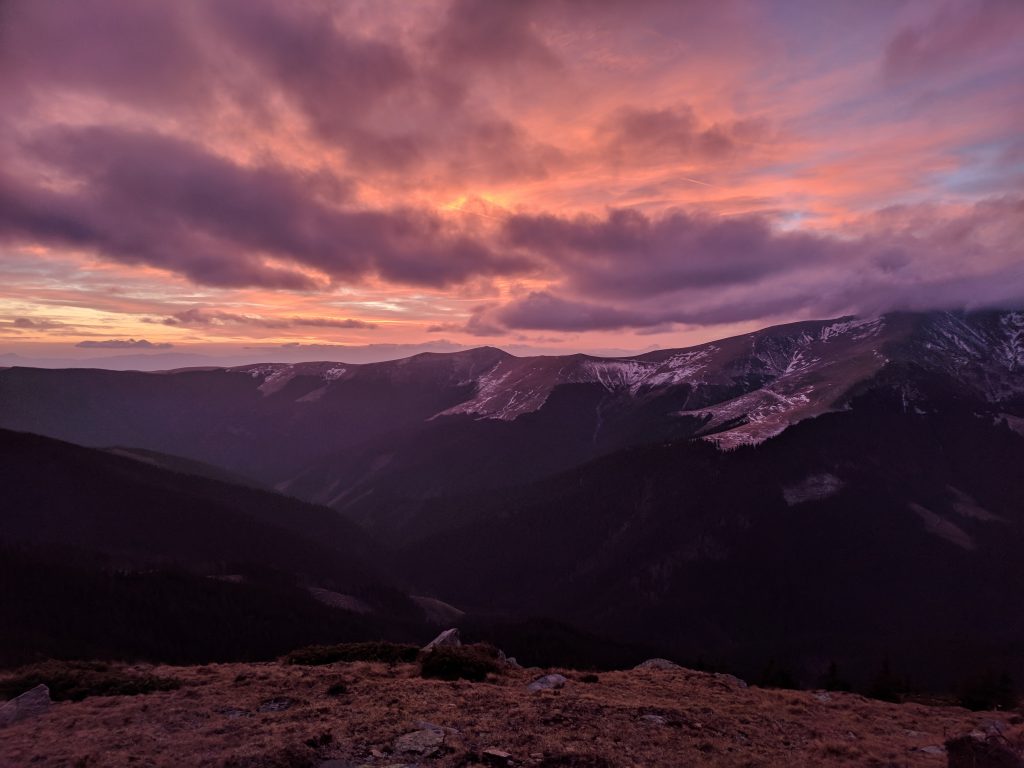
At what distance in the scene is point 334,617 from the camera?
576ft

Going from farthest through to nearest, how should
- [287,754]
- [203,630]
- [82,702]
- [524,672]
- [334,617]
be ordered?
[334,617], [203,630], [524,672], [82,702], [287,754]

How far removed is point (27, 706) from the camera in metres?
32.6

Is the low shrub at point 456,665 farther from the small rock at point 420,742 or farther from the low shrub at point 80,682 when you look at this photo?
the low shrub at point 80,682

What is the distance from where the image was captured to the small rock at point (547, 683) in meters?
38.5

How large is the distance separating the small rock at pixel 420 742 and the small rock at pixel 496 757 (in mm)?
2204

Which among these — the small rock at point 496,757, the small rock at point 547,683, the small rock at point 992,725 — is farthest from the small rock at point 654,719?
the small rock at point 992,725

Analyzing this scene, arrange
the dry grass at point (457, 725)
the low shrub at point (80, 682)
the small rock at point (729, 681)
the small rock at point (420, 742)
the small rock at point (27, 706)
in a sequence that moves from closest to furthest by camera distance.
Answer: the small rock at point (420, 742), the dry grass at point (457, 725), the small rock at point (27, 706), the low shrub at point (80, 682), the small rock at point (729, 681)

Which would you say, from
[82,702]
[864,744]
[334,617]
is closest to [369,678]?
[82,702]

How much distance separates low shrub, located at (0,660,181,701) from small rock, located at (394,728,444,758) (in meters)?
19.2

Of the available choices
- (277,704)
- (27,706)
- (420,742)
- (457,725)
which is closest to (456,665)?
(277,704)

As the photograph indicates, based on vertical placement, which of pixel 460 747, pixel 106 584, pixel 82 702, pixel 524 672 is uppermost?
pixel 460 747

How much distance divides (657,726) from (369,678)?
1889 cm

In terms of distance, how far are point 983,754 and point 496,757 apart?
20.3 m

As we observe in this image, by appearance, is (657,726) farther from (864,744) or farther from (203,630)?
(203,630)
